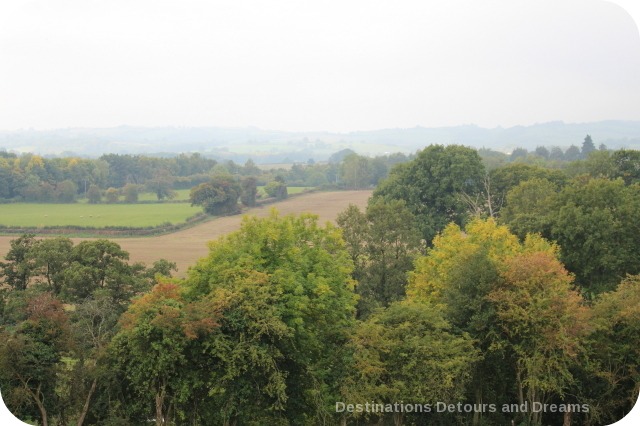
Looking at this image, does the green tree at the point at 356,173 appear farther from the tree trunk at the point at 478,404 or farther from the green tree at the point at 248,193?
the tree trunk at the point at 478,404

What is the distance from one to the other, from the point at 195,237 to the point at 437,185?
23.0 meters

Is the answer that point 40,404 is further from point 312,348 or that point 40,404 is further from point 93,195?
point 93,195

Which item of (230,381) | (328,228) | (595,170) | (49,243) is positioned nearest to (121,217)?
(49,243)

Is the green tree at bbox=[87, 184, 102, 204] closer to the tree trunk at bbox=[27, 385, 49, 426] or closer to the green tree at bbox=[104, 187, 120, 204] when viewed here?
the green tree at bbox=[104, 187, 120, 204]

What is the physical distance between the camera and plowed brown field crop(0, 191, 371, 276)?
4319 cm

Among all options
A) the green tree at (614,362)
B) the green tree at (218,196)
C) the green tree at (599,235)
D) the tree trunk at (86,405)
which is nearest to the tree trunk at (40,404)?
the tree trunk at (86,405)

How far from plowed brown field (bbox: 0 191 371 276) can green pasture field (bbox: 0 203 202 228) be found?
180 inches

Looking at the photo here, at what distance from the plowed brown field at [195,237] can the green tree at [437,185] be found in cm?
616

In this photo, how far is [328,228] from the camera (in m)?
19.5

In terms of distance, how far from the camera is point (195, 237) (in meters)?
52.3

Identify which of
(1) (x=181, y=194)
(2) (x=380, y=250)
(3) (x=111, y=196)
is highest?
(2) (x=380, y=250)

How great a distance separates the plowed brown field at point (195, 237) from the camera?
142 ft

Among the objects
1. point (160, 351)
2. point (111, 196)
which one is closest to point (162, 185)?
point (111, 196)

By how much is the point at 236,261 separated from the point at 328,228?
3.79m
